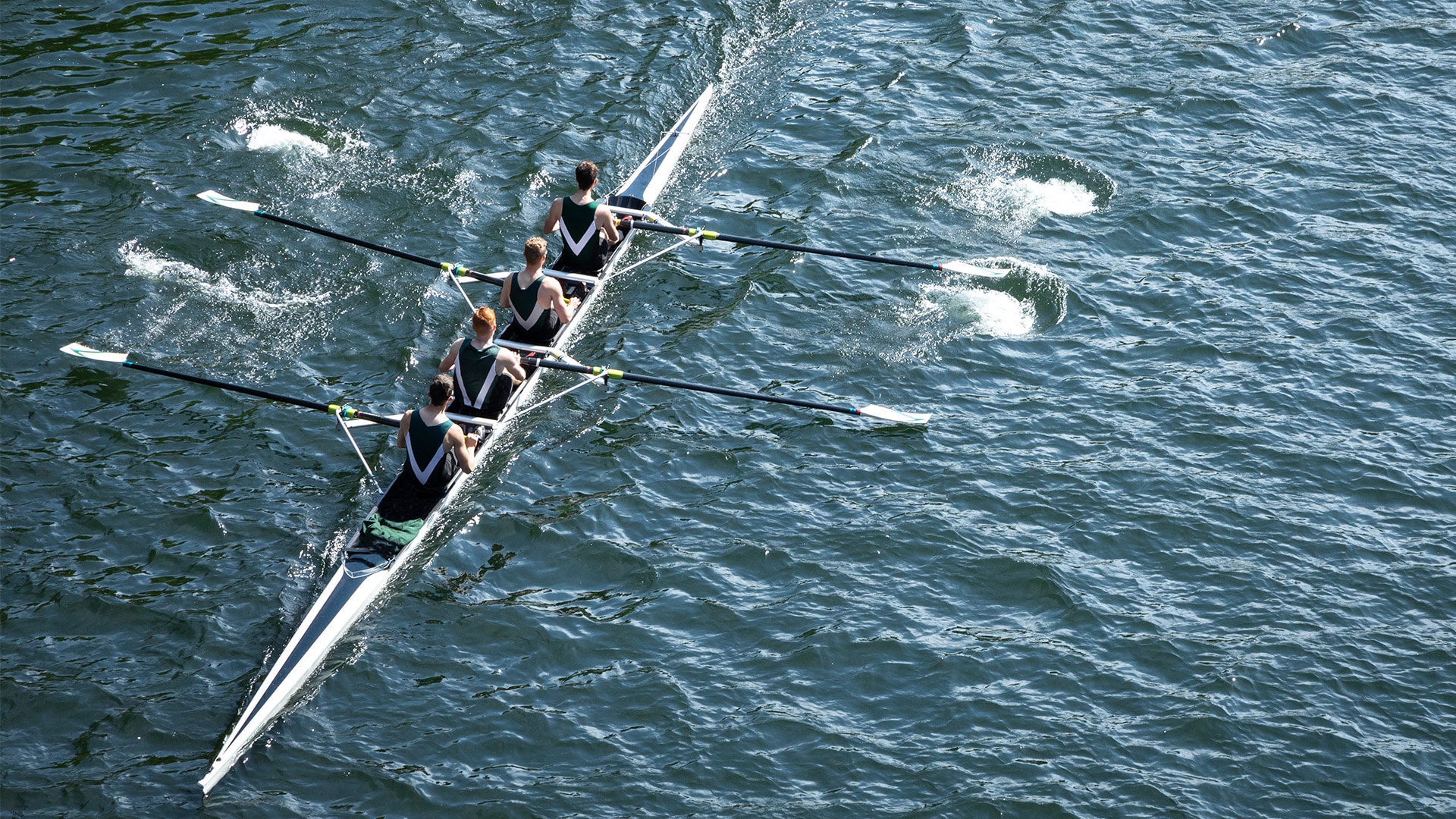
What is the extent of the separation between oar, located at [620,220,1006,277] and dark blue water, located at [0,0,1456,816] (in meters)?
→ 0.47

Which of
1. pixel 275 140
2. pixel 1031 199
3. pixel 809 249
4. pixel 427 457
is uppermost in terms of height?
pixel 1031 199

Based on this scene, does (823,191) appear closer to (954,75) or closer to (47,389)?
(954,75)

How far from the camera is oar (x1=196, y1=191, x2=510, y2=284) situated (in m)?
15.8

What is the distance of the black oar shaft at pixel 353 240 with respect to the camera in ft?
52.1

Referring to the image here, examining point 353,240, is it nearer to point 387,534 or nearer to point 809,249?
point 387,534

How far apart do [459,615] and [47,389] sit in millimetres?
6231

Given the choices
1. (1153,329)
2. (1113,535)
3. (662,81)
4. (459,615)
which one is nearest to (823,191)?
(662,81)

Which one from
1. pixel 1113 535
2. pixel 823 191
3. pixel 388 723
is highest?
pixel 823 191

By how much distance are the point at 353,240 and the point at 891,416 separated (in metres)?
7.56

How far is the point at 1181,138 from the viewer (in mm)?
20797

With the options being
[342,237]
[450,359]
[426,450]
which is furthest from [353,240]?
[426,450]

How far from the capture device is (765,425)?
15.3 meters

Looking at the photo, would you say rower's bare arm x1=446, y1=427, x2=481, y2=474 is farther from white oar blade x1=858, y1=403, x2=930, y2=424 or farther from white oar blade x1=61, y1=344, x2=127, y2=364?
white oar blade x1=858, y1=403, x2=930, y2=424

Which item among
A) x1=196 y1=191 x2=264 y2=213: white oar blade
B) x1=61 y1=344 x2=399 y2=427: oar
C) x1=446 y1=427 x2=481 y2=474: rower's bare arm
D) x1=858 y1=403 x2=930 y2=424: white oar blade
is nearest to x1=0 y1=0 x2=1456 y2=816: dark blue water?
x1=858 y1=403 x2=930 y2=424: white oar blade
